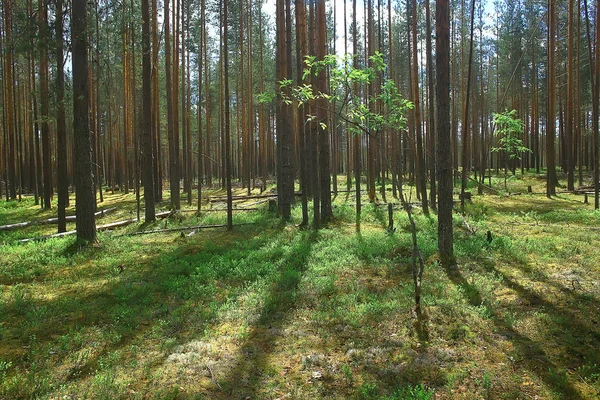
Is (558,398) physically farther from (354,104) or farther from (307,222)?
(307,222)

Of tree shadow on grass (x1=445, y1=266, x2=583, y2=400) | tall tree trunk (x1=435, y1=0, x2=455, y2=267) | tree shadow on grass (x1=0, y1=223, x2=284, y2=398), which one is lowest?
tree shadow on grass (x1=445, y1=266, x2=583, y2=400)

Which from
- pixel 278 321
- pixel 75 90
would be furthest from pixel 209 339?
pixel 75 90

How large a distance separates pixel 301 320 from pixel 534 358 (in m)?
2.88

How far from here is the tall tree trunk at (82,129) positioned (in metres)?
8.76

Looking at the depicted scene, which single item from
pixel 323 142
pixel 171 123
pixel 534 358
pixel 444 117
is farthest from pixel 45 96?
pixel 534 358

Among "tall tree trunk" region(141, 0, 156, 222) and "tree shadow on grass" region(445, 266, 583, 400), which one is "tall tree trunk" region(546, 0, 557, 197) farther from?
"tall tree trunk" region(141, 0, 156, 222)

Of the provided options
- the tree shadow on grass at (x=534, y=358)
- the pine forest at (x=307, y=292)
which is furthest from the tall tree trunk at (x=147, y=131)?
the tree shadow on grass at (x=534, y=358)

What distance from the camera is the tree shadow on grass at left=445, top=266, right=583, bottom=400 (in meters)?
3.61

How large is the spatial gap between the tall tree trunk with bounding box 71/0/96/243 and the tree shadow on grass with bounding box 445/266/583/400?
28.4 ft

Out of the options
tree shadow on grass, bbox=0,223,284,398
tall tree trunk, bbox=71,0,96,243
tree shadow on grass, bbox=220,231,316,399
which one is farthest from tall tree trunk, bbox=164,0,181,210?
tree shadow on grass, bbox=220,231,316,399

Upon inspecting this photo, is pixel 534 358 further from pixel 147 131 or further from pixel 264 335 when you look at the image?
pixel 147 131

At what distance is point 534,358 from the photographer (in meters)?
4.16

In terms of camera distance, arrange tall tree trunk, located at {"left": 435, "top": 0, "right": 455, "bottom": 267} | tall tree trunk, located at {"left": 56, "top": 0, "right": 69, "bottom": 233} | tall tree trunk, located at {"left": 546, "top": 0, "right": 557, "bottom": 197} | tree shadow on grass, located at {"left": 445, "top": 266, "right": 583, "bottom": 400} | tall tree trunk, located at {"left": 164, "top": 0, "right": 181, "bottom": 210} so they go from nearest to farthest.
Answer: tree shadow on grass, located at {"left": 445, "top": 266, "right": 583, "bottom": 400} → tall tree trunk, located at {"left": 435, "top": 0, "right": 455, "bottom": 267} → tall tree trunk, located at {"left": 56, "top": 0, "right": 69, "bottom": 233} → tall tree trunk, located at {"left": 164, "top": 0, "right": 181, "bottom": 210} → tall tree trunk, located at {"left": 546, "top": 0, "right": 557, "bottom": 197}

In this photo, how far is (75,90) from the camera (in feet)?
29.0
